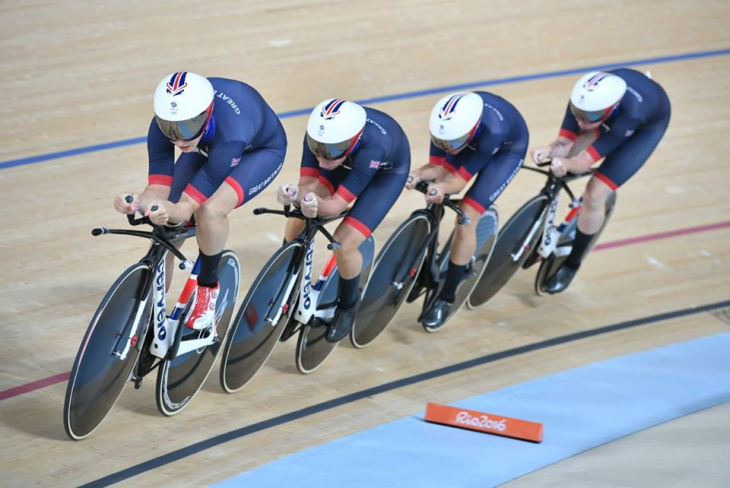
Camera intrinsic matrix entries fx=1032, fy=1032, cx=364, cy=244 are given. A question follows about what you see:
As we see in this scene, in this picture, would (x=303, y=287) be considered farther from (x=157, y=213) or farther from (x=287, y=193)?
(x=157, y=213)

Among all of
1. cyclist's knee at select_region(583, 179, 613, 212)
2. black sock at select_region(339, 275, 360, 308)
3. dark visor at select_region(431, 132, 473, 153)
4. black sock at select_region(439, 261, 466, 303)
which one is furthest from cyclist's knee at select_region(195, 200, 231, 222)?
cyclist's knee at select_region(583, 179, 613, 212)

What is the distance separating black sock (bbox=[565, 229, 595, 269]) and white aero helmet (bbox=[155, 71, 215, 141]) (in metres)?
2.31

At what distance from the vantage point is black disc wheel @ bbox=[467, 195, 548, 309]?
502 centimetres

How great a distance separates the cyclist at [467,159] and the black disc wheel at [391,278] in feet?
0.56

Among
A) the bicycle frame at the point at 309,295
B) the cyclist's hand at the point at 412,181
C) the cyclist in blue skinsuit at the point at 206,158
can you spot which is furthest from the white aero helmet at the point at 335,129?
the cyclist's hand at the point at 412,181

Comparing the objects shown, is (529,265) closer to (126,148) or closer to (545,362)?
(545,362)

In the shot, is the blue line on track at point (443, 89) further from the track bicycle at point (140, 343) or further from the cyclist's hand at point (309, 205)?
the cyclist's hand at point (309, 205)

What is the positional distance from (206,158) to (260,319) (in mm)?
666

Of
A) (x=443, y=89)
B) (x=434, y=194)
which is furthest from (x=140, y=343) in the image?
(x=443, y=89)

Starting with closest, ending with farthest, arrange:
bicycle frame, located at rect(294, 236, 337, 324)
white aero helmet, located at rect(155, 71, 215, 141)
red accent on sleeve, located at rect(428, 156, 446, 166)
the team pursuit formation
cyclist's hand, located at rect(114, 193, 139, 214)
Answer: cyclist's hand, located at rect(114, 193, 139, 214)
white aero helmet, located at rect(155, 71, 215, 141)
the team pursuit formation
bicycle frame, located at rect(294, 236, 337, 324)
red accent on sleeve, located at rect(428, 156, 446, 166)

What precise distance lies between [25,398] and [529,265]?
2.56 meters

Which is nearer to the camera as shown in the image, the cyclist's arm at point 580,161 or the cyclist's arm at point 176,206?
the cyclist's arm at point 176,206

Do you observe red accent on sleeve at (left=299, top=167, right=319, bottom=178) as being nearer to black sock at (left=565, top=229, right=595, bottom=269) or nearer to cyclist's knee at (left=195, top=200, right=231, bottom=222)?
cyclist's knee at (left=195, top=200, right=231, bottom=222)

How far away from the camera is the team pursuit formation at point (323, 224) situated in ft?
11.7
